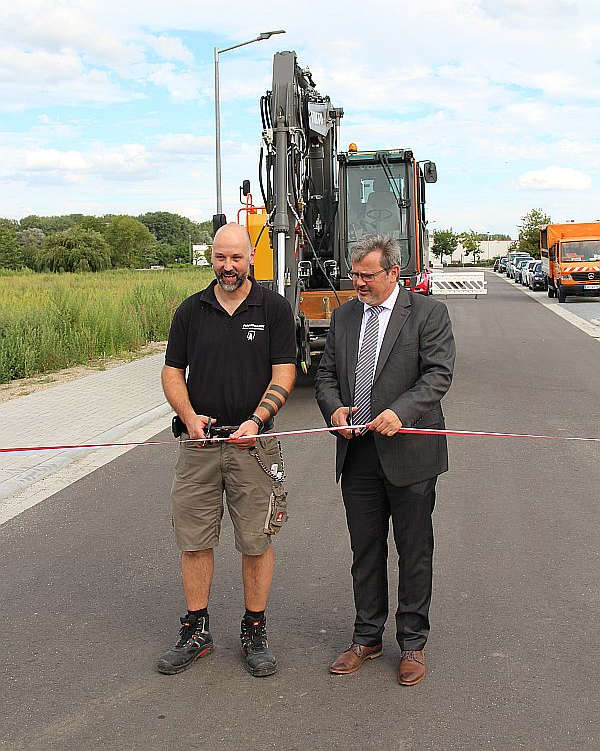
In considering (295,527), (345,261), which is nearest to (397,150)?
(345,261)

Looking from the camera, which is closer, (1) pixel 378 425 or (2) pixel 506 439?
(1) pixel 378 425

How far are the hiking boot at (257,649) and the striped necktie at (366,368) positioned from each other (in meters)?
1.12

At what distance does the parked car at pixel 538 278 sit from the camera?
5106 cm

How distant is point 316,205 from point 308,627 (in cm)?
1055

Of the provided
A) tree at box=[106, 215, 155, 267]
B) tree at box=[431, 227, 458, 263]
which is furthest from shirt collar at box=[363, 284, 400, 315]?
tree at box=[431, 227, 458, 263]

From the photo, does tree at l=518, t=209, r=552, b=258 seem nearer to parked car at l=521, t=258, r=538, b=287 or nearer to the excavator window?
parked car at l=521, t=258, r=538, b=287

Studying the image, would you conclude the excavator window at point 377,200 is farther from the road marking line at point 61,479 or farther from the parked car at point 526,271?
the parked car at point 526,271

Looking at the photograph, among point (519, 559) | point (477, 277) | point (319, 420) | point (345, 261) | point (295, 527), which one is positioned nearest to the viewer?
point (519, 559)

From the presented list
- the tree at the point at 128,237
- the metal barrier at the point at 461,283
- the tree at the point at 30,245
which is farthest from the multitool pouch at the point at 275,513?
the tree at the point at 128,237

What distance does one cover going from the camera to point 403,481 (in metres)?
4.47

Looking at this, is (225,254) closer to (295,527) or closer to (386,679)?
(386,679)

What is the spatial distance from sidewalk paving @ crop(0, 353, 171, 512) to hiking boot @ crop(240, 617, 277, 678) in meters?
4.02

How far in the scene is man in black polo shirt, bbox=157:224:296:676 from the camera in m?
4.61

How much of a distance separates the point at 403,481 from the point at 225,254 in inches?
52.7
